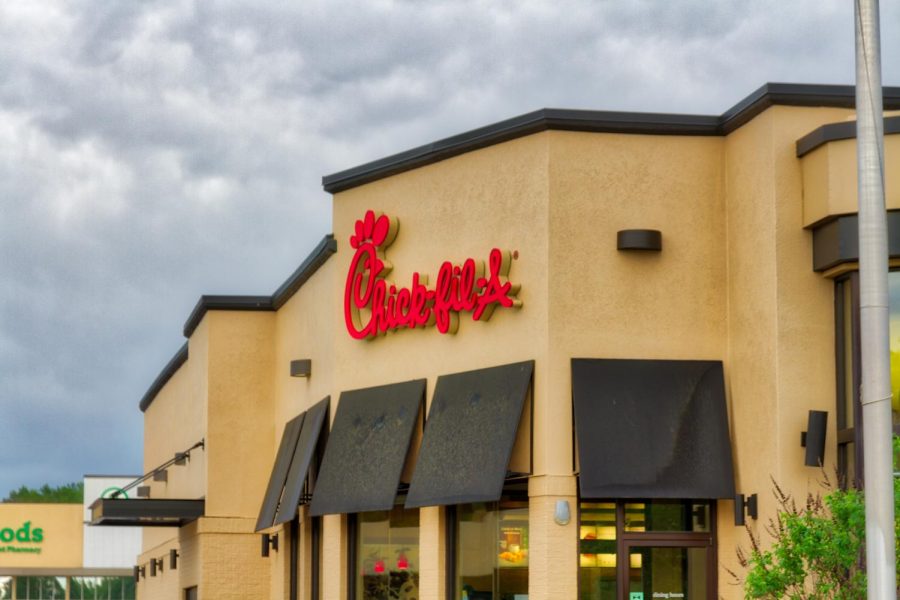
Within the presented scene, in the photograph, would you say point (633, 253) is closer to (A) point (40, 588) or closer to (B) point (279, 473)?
(B) point (279, 473)

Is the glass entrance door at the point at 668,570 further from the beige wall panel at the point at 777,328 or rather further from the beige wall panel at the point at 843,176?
the beige wall panel at the point at 843,176

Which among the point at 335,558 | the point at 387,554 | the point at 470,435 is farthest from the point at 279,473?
the point at 470,435

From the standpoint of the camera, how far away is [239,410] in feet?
112

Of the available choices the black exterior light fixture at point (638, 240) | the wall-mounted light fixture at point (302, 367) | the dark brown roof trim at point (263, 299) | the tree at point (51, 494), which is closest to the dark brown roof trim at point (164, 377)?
the dark brown roof trim at point (263, 299)

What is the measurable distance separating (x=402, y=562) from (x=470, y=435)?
3.54 meters

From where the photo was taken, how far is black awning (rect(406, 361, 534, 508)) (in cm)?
2202

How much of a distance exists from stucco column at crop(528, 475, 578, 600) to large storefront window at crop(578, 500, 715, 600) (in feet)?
0.78

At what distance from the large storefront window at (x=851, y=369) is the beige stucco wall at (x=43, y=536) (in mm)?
53331

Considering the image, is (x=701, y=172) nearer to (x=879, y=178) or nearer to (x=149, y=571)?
(x=879, y=178)

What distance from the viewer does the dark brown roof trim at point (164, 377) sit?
132 feet

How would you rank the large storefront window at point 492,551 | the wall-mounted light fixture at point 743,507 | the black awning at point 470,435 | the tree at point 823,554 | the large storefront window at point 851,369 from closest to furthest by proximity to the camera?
the tree at point 823,554, the large storefront window at point 851,369, the wall-mounted light fixture at point 743,507, the black awning at point 470,435, the large storefront window at point 492,551

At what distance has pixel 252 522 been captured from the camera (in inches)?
1335

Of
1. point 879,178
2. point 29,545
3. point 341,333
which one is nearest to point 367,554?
point 341,333

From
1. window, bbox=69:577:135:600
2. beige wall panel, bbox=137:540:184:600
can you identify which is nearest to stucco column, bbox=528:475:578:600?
beige wall panel, bbox=137:540:184:600
